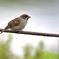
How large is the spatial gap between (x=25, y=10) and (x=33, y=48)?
2319mm

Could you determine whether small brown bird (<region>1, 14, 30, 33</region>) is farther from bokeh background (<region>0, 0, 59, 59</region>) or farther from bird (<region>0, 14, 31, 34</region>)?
bokeh background (<region>0, 0, 59, 59</region>)

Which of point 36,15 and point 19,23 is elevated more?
point 36,15

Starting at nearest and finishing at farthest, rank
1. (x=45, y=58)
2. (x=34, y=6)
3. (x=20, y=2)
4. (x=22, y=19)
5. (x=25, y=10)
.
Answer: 1. (x=45, y=58)
2. (x=22, y=19)
3. (x=25, y=10)
4. (x=34, y=6)
5. (x=20, y=2)

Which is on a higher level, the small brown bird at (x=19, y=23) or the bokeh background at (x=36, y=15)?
the bokeh background at (x=36, y=15)

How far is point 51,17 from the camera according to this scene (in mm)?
3463

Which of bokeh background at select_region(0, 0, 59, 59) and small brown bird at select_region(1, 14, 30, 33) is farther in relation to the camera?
bokeh background at select_region(0, 0, 59, 59)

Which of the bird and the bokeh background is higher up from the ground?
the bokeh background

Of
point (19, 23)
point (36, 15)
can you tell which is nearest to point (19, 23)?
point (19, 23)

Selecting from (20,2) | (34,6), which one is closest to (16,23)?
(34,6)

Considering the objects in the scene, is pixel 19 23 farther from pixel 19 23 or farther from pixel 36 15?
pixel 36 15

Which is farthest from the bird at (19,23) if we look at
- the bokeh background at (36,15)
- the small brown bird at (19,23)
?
the bokeh background at (36,15)

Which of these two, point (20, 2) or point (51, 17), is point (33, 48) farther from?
point (20, 2)

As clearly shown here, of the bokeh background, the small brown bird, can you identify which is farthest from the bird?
the bokeh background

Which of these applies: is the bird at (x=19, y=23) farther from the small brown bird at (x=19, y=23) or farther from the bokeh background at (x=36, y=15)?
the bokeh background at (x=36, y=15)
